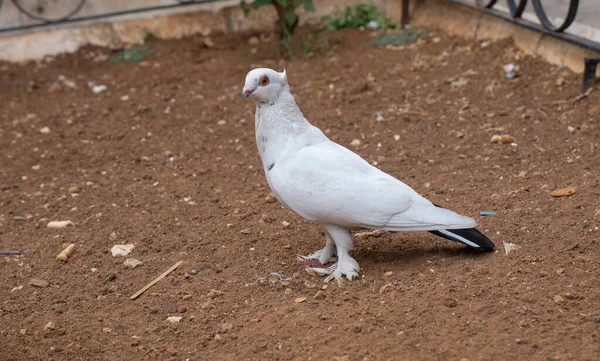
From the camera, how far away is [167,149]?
555cm

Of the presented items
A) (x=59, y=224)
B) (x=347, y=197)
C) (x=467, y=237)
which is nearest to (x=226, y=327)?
(x=347, y=197)

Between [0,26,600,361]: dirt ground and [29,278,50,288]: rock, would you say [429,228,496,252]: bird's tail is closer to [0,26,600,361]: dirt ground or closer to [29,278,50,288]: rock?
[0,26,600,361]: dirt ground

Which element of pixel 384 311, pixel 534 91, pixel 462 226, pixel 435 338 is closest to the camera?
pixel 435 338

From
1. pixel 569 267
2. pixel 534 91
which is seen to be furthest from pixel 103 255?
pixel 534 91

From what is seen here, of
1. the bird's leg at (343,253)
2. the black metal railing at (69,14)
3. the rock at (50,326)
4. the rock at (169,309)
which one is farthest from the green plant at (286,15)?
the rock at (50,326)

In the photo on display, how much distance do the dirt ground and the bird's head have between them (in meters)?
0.88

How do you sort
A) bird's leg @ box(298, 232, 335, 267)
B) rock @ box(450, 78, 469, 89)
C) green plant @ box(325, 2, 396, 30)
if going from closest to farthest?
bird's leg @ box(298, 232, 335, 267) < rock @ box(450, 78, 469, 89) < green plant @ box(325, 2, 396, 30)

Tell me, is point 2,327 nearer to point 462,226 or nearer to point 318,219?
point 318,219

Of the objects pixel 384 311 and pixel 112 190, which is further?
pixel 112 190

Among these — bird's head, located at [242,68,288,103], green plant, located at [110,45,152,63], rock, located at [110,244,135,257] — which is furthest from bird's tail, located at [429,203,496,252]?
green plant, located at [110,45,152,63]

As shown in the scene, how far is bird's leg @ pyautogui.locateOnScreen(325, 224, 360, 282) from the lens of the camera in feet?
11.4

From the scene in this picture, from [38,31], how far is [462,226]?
561 cm

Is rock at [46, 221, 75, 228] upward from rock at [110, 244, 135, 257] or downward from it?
downward

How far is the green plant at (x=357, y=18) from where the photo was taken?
24.9 ft
